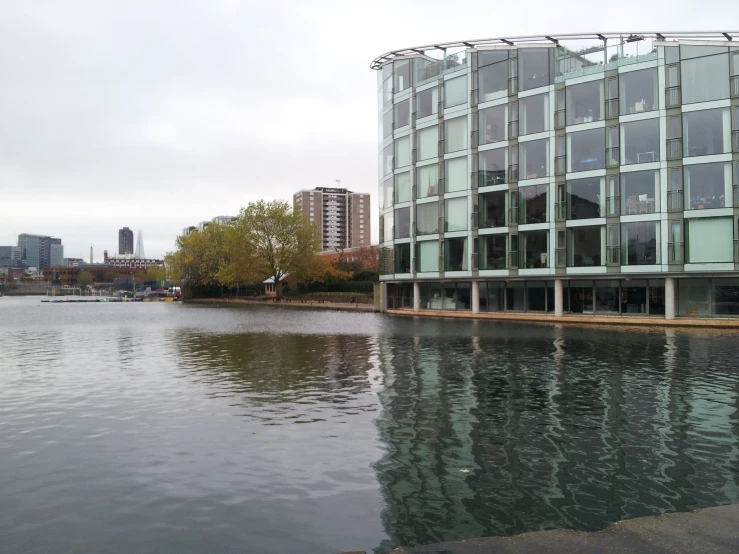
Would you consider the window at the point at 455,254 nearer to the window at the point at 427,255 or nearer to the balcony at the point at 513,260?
the window at the point at 427,255

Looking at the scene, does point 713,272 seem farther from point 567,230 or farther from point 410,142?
point 410,142

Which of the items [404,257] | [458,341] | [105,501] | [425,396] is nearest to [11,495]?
[105,501]

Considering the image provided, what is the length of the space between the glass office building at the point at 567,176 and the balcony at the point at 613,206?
0.07 metres

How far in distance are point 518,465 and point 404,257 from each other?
50.1 meters

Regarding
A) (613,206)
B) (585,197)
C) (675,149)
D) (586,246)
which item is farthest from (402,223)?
(675,149)

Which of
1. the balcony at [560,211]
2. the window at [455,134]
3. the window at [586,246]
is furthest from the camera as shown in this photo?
the window at [455,134]

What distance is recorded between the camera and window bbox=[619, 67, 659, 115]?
144ft

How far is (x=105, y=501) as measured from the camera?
8141mm

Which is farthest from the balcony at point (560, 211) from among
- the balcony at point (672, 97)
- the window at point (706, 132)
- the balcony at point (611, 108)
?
the balcony at point (672, 97)

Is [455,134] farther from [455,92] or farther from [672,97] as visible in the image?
[672,97]

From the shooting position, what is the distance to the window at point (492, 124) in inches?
2024

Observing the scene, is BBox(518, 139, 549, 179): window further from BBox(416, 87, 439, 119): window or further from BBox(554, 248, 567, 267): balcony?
BBox(416, 87, 439, 119): window

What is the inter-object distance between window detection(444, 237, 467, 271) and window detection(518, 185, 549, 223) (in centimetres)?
604

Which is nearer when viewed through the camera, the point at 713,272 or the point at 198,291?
the point at 713,272
